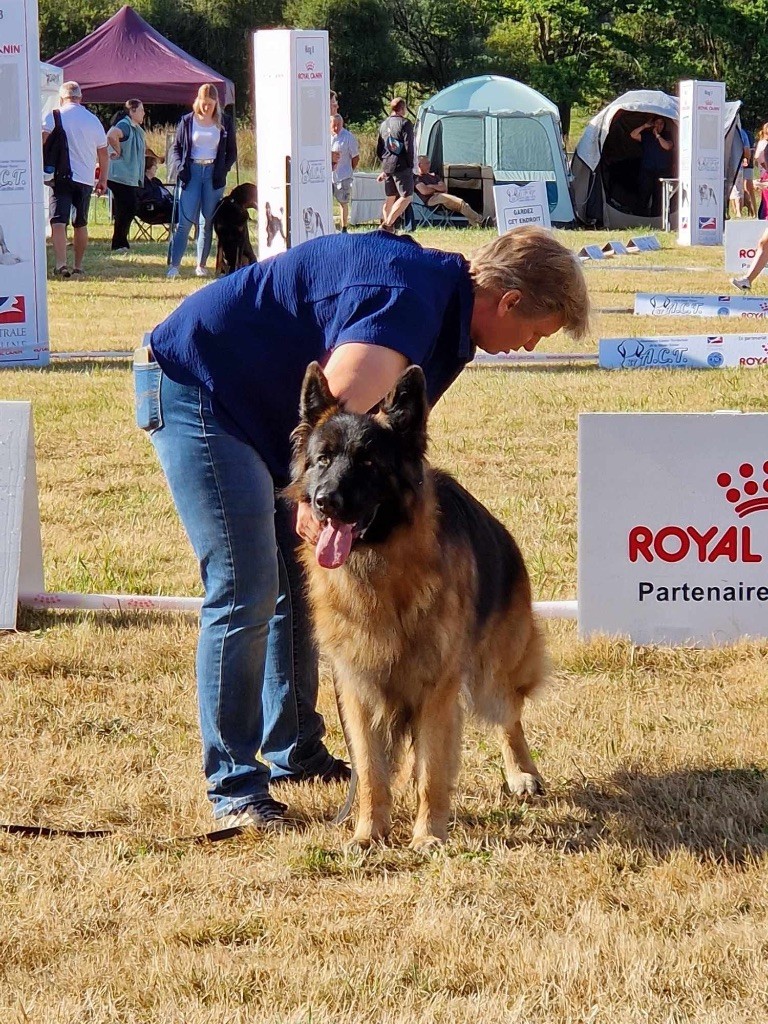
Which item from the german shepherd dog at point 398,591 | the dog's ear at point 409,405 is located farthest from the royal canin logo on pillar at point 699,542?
the dog's ear at point 409,405

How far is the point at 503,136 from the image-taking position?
2834 centimetres

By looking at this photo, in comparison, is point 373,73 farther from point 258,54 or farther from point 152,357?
point 152,357

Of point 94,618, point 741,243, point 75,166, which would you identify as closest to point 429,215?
point 741,243

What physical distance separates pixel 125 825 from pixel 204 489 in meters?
1.03

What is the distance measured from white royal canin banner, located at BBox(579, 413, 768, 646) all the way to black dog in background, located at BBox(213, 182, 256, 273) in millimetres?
11151

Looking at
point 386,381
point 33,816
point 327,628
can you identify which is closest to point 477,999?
point 327,628

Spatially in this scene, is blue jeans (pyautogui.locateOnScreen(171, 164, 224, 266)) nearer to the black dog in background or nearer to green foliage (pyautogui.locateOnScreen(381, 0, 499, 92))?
the black dog in background

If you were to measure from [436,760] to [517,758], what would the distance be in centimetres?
54

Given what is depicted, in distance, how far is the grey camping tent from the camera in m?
28.5

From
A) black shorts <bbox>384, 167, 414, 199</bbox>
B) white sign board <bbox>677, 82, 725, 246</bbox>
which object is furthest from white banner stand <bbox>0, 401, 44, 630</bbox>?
white sign board <bbox>677, 82, 725, 246</bbox>

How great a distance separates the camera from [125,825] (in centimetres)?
388

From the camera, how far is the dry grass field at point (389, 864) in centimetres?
290

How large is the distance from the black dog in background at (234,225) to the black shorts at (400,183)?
550cm

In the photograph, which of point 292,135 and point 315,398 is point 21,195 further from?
point 315,398
